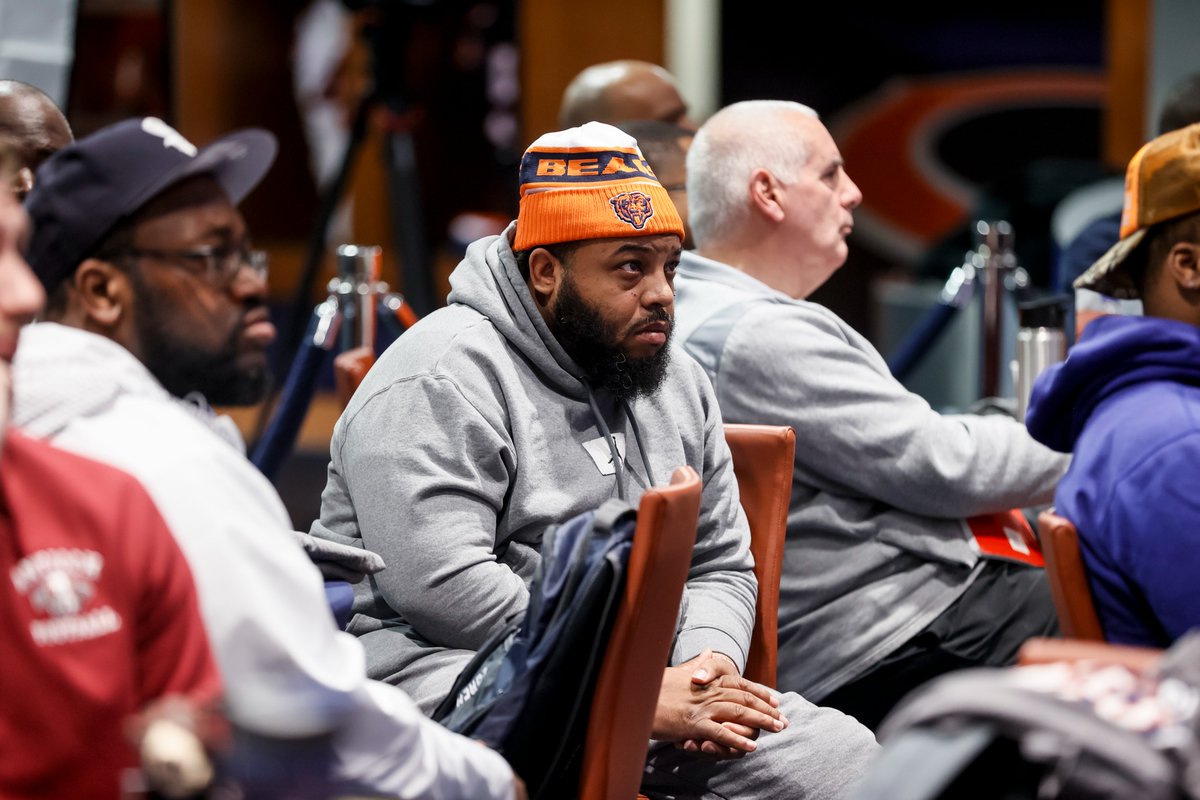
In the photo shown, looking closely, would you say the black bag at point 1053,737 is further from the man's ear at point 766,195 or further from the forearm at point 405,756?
the man's ear at point 766,195

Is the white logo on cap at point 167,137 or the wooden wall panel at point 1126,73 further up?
the white logo on cap at point 167,137

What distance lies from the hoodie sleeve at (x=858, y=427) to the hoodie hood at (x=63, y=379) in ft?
5.32

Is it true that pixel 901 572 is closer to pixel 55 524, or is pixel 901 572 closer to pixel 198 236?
pixel 198 236

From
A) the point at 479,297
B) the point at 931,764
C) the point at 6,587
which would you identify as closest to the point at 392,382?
the point at 479,297

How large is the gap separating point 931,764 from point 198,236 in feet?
4.12

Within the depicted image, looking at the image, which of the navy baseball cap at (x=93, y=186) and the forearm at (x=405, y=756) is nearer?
the forearm at (x=405, y=756)

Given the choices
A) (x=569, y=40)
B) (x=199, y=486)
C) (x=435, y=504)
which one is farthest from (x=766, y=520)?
(x=569, y=40)

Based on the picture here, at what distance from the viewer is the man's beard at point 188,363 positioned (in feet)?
6.50

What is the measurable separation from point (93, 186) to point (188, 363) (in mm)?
248

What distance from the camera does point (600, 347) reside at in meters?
2.59

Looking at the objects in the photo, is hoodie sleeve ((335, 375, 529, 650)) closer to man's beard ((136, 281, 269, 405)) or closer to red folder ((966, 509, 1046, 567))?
man's beard ((136, 281, 269, 405))

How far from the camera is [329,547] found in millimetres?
2191

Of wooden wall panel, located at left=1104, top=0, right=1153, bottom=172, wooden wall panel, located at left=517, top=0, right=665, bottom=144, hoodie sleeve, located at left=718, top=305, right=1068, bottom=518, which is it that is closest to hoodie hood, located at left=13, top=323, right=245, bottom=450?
hoodie sleeve, located at left=718, top=305, right=1068, bottom=518

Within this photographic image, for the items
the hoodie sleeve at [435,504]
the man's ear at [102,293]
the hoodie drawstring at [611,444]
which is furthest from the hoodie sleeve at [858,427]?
the man's ear at [102,293]
